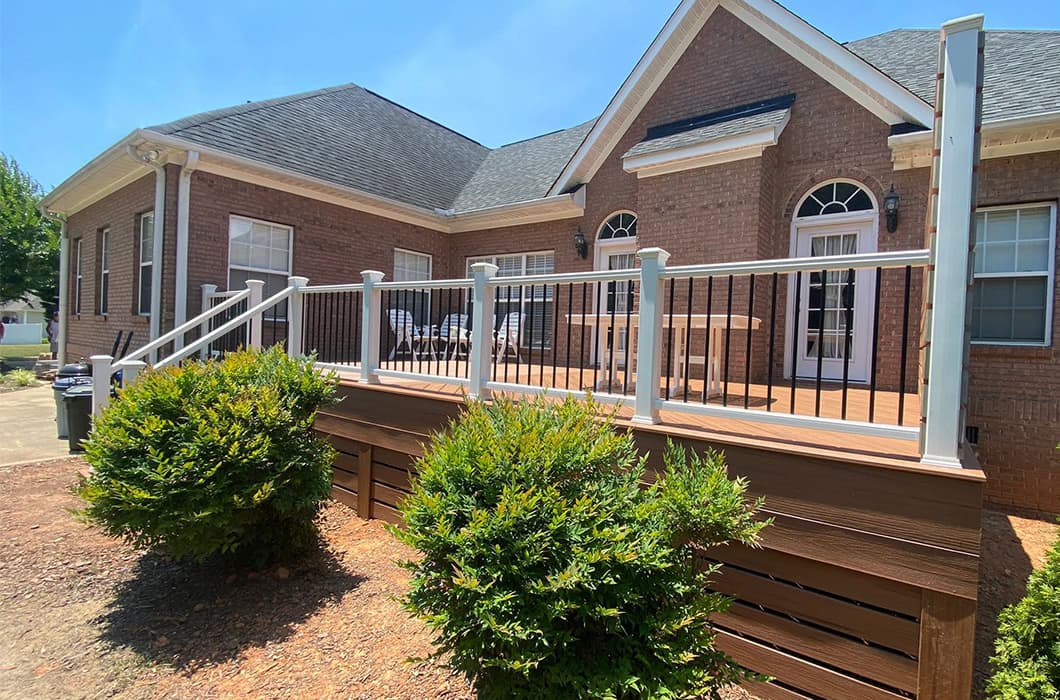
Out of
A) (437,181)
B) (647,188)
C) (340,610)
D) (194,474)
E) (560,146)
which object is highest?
(560,146)

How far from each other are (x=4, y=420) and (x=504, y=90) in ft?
36.4

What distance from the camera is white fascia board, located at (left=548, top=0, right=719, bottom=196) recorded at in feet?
24.6

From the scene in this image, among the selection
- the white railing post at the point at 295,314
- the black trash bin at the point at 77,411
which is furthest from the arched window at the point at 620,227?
the black trash bin at the point at 77,411

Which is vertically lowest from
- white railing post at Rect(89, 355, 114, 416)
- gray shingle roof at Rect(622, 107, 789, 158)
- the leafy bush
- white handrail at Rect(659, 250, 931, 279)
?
the leafy bush

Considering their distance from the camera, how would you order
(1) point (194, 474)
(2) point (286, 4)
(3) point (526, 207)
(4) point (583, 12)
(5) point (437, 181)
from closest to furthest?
(1) point (194, 474) < (2) point (286, 4) < (4) point (583, 12) < (3) point (526, 207) < (5) point (437, 181)

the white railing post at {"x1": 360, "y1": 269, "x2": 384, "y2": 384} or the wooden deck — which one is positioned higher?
the white railing post at {"x1": 360, "y1": 269, "x2": 384, "y2": 384}

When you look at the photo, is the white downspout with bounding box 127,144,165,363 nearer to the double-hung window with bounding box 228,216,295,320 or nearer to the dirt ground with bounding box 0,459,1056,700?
the double-hung window with bounding box 228,216,295,320

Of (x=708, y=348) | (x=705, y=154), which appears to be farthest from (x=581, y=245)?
(x=708, y=348)

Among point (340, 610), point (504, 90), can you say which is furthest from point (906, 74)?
point (340, 610)

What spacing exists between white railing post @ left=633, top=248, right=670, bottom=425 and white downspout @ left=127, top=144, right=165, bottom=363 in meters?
7.19

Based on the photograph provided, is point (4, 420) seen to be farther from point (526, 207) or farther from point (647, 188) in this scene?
point (647, 188)

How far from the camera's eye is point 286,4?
291 inches

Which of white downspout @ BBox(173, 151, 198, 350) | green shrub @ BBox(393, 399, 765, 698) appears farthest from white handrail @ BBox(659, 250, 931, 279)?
white downspout @ BBox(173, 151, 198, 350)

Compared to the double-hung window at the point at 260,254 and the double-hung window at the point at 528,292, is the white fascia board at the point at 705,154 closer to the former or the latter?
the double-hung window at the point at 528,292
